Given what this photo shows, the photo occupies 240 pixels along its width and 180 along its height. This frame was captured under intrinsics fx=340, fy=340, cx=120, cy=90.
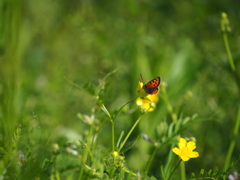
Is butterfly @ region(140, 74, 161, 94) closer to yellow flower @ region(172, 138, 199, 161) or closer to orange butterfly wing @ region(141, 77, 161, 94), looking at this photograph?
orange butterfly wing @ region(141, 77, 161, 94)

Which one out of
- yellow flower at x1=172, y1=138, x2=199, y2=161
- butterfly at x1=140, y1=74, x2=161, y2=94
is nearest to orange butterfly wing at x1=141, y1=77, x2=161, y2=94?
butterfly at x1=140, y1=74, x2=161, y2=94

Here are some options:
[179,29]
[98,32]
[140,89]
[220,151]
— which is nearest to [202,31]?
[179,29]

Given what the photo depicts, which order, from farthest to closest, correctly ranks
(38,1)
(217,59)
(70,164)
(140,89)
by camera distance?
1. (38,1)
2. (217,59)
3. (70,164)
4. (140,89)

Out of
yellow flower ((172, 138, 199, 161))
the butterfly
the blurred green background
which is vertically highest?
the blurred green background

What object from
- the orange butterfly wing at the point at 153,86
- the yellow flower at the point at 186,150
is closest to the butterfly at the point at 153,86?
the orange butterfly wing at the point at 153,86

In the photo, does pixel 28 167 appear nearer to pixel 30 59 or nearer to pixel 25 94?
pixel 25 94

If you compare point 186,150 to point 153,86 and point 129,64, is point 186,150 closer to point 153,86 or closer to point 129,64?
point 153,86

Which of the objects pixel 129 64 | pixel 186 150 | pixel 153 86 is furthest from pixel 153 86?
pixel 129 64

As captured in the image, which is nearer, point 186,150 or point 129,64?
point 186,150
